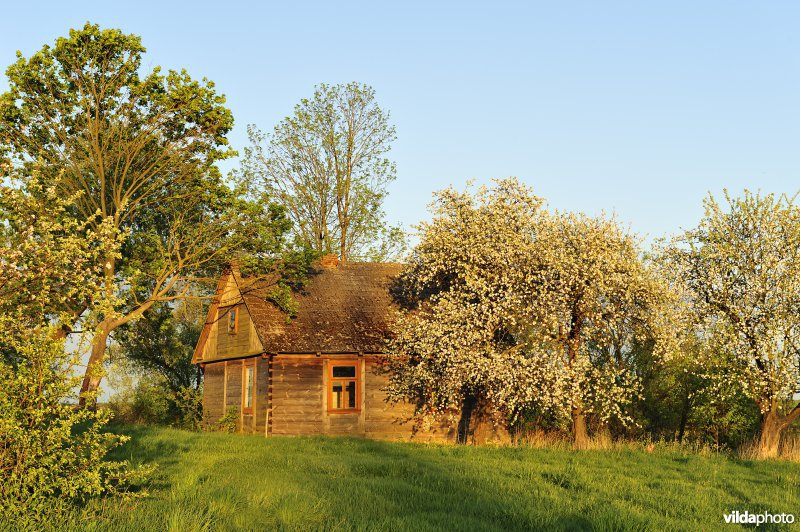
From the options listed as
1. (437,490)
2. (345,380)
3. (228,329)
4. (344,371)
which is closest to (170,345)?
(228,329)

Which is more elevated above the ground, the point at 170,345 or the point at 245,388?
the point at 170,345

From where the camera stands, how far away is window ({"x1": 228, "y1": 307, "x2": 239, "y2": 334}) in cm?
3425

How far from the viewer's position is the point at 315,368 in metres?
30.1

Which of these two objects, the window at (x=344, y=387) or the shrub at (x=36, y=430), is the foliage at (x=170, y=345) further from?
the shrub at (x=36, y=430)

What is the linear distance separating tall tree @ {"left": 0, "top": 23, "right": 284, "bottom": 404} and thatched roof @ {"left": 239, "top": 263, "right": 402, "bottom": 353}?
10.1ft

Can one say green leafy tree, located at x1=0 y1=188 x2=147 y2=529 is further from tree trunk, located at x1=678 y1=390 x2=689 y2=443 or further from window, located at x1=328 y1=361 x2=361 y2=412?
tree trunk, located at x1=678 y1=390 x2=689 y2=443

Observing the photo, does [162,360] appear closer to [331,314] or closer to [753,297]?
[331,314]

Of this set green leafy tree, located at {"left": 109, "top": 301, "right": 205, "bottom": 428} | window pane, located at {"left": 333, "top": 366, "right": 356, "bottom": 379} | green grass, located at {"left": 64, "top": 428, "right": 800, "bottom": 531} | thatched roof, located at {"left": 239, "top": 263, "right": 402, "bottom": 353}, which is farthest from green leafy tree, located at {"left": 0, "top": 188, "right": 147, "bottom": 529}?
green leafy tree, located at {"left": 109, "top": 301, "right": 205, "bottom": 428}

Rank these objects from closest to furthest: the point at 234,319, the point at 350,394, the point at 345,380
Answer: the point at 345,380 → the point at 350,394 → the point at 234,319

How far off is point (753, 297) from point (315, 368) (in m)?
16.7

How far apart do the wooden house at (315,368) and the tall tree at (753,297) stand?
37.8 feet

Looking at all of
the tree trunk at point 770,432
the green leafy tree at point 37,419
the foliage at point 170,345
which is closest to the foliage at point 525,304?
the tree trunk at point 770,432

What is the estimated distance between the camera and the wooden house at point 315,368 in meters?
29.7

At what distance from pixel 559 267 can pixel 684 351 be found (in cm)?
835
